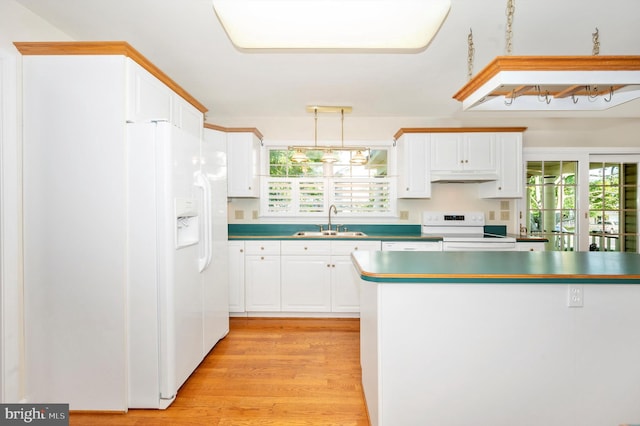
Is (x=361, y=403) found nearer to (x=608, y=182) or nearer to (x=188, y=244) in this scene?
(x=188, y=244)

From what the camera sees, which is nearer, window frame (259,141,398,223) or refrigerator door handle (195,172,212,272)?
refrigerator door handle (195,172,212,272)

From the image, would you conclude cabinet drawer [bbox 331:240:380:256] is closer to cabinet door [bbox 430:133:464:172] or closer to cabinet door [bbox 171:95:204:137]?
cabinet door [bbox 430:133:464:172]

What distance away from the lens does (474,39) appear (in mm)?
2283

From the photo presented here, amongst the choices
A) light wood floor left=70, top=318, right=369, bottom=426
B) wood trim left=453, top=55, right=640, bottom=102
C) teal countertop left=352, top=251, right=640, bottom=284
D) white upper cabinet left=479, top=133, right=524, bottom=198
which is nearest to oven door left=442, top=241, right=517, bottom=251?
white upper cabinet left=479, top=133, right=524, bottom=198

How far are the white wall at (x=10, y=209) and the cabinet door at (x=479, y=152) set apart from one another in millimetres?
3982

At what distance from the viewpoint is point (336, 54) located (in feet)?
8.18

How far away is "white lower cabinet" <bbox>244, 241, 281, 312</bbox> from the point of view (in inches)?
138

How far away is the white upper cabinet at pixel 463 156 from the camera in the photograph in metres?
3.69

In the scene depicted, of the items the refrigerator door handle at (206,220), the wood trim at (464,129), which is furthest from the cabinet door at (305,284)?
the wood trim at (464,129)

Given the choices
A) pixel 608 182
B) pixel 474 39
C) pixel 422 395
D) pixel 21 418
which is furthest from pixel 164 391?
pixel 608 182

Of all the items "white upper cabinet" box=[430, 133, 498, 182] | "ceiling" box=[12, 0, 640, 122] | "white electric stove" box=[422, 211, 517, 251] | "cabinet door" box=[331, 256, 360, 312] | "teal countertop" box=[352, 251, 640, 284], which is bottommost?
"cabinet door" box=[331, 256, 360, 312]

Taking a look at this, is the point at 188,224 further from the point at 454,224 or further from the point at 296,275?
the point at 454,224

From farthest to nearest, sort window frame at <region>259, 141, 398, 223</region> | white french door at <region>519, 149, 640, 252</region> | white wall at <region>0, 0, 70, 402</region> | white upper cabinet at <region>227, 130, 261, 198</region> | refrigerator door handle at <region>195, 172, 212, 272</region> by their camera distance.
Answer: window frame at <region>259, 141, 398, 223</region>
white french door at <region>519, 149, 640, 252</region>
white upper cabinet at <region>227, 130, 261, 198</region>
refrigerator door handle at <region>195, 172, 212, 272</region>
white wall at <region>0, 0, 70, 402</region>

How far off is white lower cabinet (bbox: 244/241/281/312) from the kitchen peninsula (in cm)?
209
